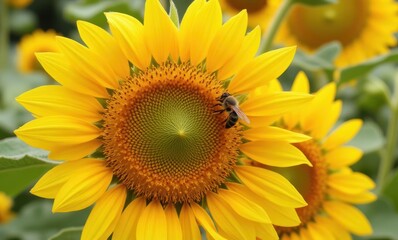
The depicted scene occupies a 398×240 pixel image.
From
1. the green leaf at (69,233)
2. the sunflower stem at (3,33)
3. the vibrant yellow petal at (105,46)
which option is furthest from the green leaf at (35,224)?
the sunflower stem at (3,33)

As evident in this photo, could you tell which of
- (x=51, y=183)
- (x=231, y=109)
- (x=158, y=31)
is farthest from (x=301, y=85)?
(x=51, y=183)

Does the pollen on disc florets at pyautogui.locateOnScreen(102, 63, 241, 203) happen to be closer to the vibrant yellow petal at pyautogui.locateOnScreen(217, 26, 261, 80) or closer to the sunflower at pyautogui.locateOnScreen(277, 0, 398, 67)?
the vibrant yellow petal at pyautogui.locateOnScreen(217, 26, 261, 80)

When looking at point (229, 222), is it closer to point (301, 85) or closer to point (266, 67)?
point (266, 67)

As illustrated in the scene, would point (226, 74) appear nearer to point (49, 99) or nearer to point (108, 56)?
point (108, 56)

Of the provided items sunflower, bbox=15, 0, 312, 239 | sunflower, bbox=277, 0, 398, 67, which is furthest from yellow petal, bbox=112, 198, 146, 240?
sunflower, bbox=277, 0, 398, 67

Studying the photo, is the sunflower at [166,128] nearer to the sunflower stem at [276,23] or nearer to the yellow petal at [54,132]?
the yellow petal at [54,132]
